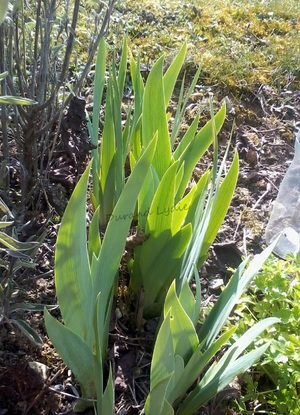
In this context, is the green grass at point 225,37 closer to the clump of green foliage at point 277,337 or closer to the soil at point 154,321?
the soil at point 154,321

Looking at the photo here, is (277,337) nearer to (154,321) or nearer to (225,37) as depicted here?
(154,321)

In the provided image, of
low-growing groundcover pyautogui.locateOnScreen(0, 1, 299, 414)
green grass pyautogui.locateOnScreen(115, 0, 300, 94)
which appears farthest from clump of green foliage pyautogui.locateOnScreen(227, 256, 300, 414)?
green grass pyautogui.locateOnScreen(115, 0, 300, 94)

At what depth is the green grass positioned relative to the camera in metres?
2.91

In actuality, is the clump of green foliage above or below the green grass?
below

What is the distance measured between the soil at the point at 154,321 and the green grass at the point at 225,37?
0.47 feet

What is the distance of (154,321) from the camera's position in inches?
60.4

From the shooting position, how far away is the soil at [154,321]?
4.30 feet

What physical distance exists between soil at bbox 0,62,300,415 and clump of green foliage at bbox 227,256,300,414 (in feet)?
0.29

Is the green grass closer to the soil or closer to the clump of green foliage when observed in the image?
the soil

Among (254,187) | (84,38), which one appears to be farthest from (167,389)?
(84,38)

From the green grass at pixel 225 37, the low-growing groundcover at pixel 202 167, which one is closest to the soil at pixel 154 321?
the low-growing groundcover at pixel 202 167

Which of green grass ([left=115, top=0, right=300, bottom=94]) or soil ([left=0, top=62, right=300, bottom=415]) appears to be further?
green grass ([left=115, top=0, right=300, bottom=94])

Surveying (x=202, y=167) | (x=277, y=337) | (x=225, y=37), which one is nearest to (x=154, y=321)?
(x=277, y=337)

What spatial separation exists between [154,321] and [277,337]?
34 cm
